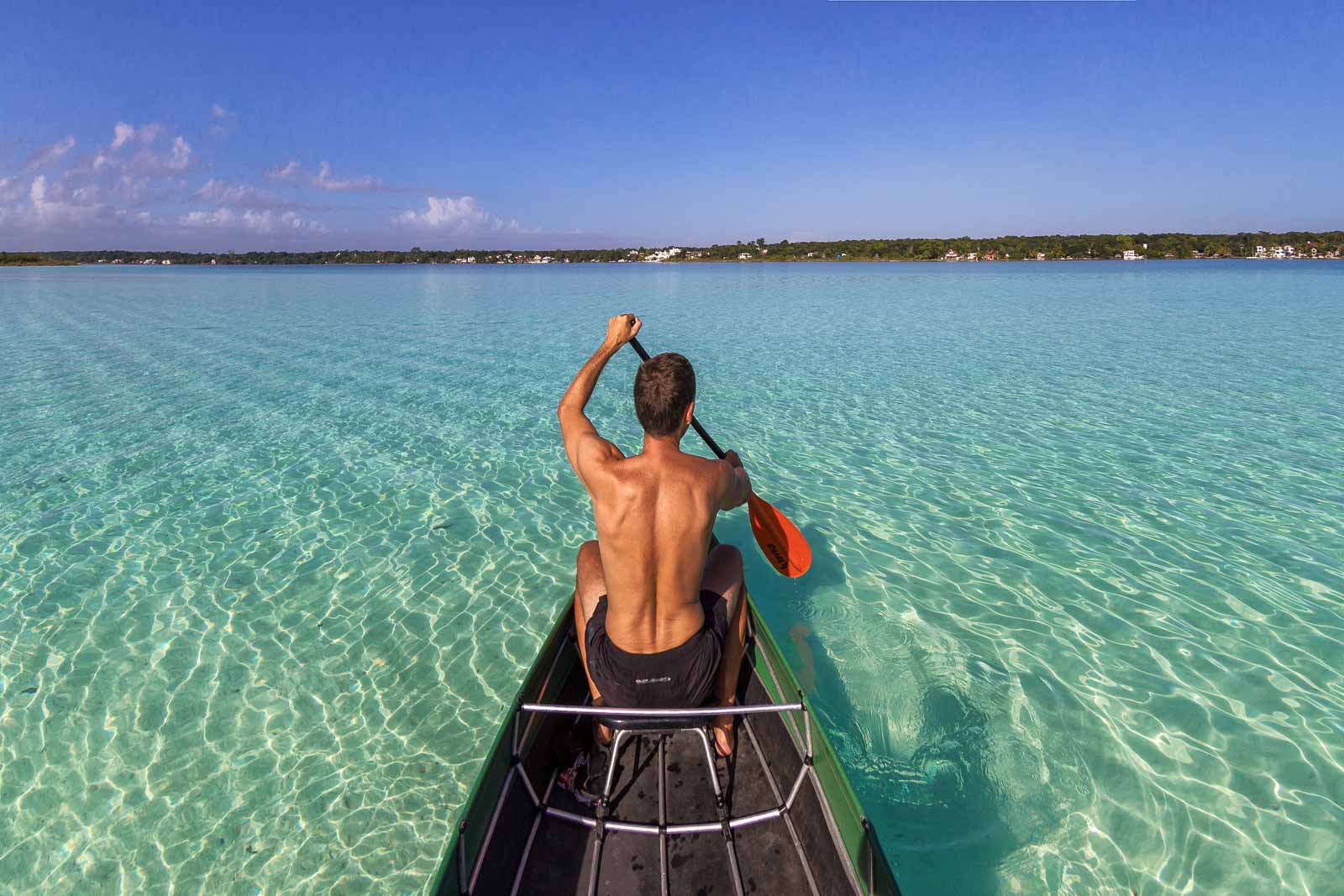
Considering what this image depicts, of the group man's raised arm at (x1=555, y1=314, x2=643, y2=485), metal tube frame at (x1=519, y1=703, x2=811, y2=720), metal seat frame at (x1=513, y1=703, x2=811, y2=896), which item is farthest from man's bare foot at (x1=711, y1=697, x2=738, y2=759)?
man's raised arm at (x1=555, y1=314, x2=643, y2=485)

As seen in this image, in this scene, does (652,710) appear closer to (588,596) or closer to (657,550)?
(657,550)

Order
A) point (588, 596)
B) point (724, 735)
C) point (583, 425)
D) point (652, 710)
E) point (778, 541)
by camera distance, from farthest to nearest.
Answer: point (778, 541)
point (588, 596)
point (724, 735)
point (583, 425)
point (652, 710)

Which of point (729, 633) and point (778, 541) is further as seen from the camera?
point (778, 541)

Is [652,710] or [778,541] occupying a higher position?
[652,710]

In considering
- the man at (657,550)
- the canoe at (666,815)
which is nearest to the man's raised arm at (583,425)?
the man at (657,550)

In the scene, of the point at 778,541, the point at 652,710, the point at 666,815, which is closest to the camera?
the point at 652,710

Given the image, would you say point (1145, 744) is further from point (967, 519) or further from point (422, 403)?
point (422, 403)

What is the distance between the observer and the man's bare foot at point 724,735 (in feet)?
11.7

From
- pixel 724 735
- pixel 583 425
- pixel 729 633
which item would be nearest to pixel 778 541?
pixel 729 633

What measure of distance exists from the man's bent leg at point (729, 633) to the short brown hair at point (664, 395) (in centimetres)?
87

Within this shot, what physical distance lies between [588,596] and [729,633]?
2.78 ft

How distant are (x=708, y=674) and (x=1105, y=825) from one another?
8.76 ft

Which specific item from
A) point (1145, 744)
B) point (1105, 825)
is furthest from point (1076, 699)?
point (1105, 825)

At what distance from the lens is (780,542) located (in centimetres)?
594
